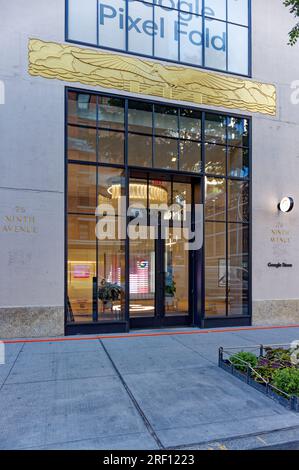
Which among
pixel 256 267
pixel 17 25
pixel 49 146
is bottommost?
pixel 256 267

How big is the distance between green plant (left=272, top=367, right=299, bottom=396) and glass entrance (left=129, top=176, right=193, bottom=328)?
16.6 feet

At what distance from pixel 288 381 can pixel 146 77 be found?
8197mm

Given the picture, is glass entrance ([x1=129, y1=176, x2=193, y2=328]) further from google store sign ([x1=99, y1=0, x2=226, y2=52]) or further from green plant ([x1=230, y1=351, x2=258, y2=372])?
google store sign ([x1=99, y1=0, x2=226, y2=52])

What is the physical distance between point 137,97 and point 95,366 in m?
6.95

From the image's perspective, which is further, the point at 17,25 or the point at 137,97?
the point at 137,97

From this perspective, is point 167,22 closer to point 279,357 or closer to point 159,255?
point 159,255

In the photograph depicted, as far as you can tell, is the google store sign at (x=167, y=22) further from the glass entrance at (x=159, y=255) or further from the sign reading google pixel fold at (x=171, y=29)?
the glass entrance at (x=159, y=255)

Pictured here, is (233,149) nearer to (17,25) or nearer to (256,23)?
(256,23)

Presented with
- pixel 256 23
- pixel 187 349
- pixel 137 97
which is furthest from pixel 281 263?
pixel 256 23

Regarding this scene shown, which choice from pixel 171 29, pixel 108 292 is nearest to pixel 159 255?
pixel 108 292

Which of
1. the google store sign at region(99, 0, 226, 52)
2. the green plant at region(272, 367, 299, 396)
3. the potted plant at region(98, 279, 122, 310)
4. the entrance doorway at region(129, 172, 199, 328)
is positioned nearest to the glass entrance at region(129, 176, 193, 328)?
the entrance doorway at region(129, 172, 199, 328)

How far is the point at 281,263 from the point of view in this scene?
10.9 meters

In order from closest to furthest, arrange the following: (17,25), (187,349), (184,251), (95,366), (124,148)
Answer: (95,366)
(187,349)
(17,25)
(124,148)
(184,251)

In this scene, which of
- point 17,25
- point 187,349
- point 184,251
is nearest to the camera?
point 187,349
